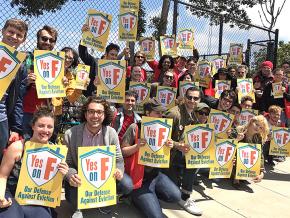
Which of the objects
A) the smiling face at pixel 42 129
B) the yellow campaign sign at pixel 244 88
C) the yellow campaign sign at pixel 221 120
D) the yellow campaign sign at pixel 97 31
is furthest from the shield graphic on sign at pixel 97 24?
the yellow campaign sign at pixel 244 88

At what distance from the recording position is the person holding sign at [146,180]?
373 centimetres

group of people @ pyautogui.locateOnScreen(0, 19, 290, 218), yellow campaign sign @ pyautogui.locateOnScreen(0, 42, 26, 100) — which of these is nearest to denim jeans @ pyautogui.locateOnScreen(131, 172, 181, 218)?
group of people @ pyautogui.locateOnScreen(0, 19, 290, 218)

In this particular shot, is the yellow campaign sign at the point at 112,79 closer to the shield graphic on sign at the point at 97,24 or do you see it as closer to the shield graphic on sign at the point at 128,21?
the shield graphic on sign at the point at 97,24

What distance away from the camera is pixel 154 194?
3877mm

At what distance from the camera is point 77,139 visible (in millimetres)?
3494

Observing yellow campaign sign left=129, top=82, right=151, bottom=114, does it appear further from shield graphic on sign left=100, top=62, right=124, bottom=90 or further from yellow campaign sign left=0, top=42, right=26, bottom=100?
yellow campaign sign left=0, top=42, right=26, bottom=100

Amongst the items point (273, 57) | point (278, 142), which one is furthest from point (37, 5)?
point (273, 57)

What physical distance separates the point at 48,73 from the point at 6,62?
845 millimetres

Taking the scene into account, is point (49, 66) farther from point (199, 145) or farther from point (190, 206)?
point (190, 206)

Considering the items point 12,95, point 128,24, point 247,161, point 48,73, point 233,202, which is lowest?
point 233,202

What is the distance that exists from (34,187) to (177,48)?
14.9ft

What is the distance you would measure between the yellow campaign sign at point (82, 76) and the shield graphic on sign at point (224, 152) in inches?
78.8

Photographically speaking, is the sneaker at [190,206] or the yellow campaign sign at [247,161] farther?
the yellow campaign sign at [247,161]

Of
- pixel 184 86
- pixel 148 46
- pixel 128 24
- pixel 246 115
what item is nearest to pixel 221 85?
pixel 246 115
